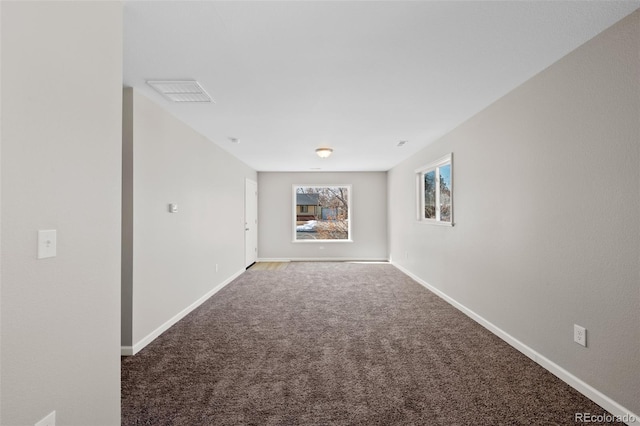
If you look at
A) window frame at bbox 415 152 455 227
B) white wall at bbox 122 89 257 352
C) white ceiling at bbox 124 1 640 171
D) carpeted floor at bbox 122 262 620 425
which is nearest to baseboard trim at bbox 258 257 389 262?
window frame at bbox 415 152 455 227

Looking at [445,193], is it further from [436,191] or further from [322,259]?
[322,259]

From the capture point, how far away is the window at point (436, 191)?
4.35 meters

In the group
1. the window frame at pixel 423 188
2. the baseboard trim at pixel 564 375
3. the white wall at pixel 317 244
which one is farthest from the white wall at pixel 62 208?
the white wall at pixel 317 244

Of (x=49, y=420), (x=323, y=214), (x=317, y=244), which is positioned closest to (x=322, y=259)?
(x=317, y=244)

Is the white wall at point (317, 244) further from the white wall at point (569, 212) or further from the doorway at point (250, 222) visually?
the white wall at point (569, 212)

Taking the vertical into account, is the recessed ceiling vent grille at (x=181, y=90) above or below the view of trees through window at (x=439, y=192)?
above

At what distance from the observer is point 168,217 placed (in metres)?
3.33

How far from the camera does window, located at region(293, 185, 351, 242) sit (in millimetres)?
8094

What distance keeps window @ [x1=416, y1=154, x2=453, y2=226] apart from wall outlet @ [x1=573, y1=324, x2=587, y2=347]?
210 cm

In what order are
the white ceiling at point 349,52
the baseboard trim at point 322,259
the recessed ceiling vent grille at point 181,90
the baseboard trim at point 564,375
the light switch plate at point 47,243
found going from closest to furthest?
1. the light switch plate at point 47,243
2. the white ceiling at point 349,52
3. the baseboard trim at point 564,375
4. the recessed ceiling vent grille at point 181,90
5. the baseboard trim at point 322,259

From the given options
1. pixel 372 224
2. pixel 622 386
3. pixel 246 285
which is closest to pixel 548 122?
pixel 622 386

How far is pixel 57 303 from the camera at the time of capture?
1260 mm

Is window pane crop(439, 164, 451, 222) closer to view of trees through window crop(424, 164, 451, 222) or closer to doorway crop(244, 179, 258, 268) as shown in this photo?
view of trees through window crop(424, 164, 451, 222)

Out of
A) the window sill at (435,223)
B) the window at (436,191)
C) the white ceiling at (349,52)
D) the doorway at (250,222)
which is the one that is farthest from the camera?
the doorway at (250,222)
